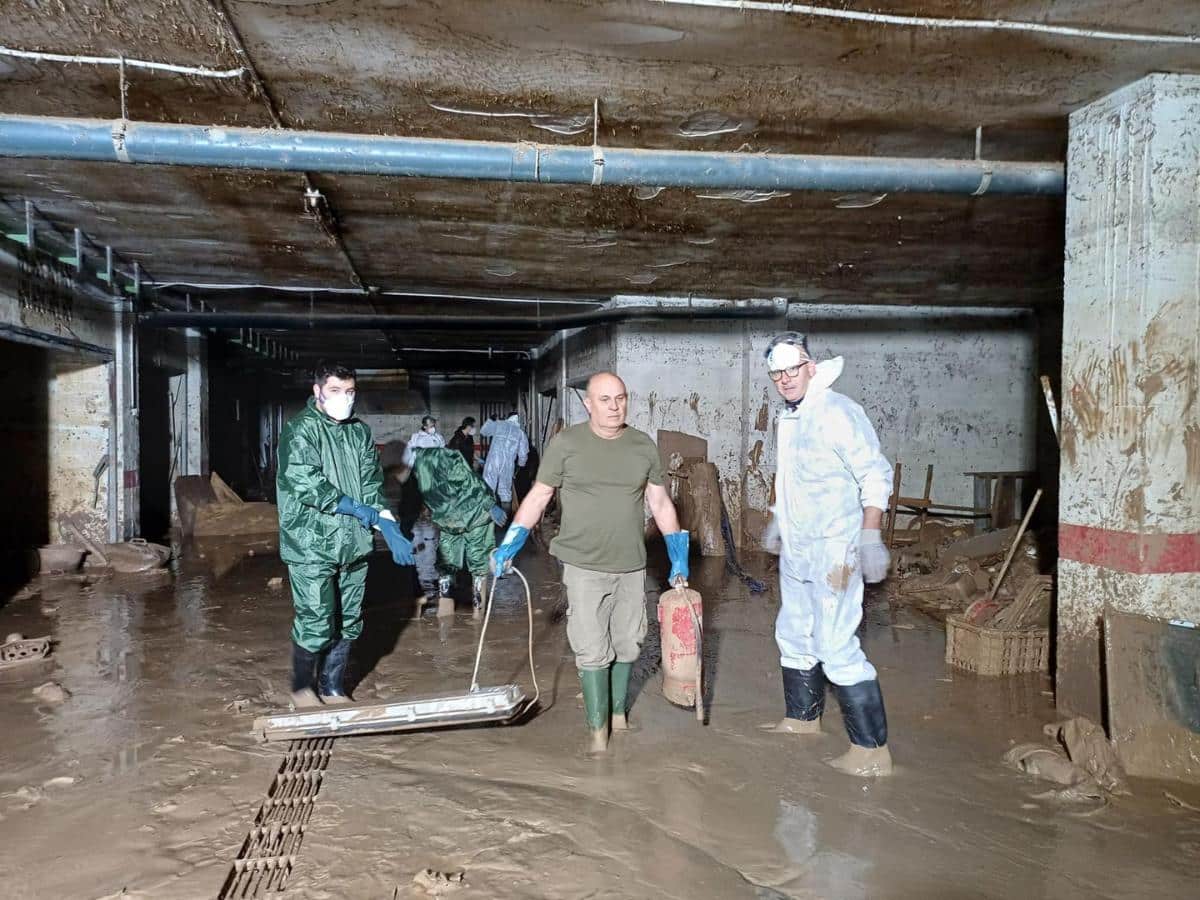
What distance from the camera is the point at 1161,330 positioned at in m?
3.89

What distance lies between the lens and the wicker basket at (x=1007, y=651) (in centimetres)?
503

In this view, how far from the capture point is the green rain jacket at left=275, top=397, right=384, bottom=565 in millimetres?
4020

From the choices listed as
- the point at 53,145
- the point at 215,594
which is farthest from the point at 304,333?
the point at 53,145

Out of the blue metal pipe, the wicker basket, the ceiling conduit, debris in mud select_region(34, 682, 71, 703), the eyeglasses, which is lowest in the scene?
debris in mud select_region(34, 682, 71, 703)

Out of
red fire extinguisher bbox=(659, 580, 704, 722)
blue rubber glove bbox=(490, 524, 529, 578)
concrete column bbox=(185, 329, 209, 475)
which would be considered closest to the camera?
blue rubber glove bbox=(490, 524, 529, 578)

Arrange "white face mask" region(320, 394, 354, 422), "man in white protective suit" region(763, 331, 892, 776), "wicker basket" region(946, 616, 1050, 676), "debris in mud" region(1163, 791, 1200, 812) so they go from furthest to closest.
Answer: "wicker basket" region(946, 616, 1050, 676), "white face mask" region(320, 394, 354, 422), "man in white protective suit" region(763, 331, 892, 776), "debris in mud" region(1163, 791, 1200, 812)

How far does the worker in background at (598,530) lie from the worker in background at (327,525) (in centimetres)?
91

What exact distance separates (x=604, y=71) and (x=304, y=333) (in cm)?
1168

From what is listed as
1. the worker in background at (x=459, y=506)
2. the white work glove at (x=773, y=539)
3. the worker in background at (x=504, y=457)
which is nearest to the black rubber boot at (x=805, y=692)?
the white work glove at (x=773, y=539)

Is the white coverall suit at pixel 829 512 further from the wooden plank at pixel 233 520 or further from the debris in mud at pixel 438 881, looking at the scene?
the wooden plank at pixel 233 520

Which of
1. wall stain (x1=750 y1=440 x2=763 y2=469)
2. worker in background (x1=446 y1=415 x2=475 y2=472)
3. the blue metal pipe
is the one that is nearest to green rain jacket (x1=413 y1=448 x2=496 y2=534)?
the blue metal pipe

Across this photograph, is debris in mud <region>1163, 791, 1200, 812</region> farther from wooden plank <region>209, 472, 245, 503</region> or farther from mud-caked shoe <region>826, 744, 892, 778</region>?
wooden plank <region>209, 472, 245, 503</region>

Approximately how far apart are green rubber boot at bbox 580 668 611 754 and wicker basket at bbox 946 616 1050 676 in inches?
107

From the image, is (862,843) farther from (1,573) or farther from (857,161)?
(1,573)
